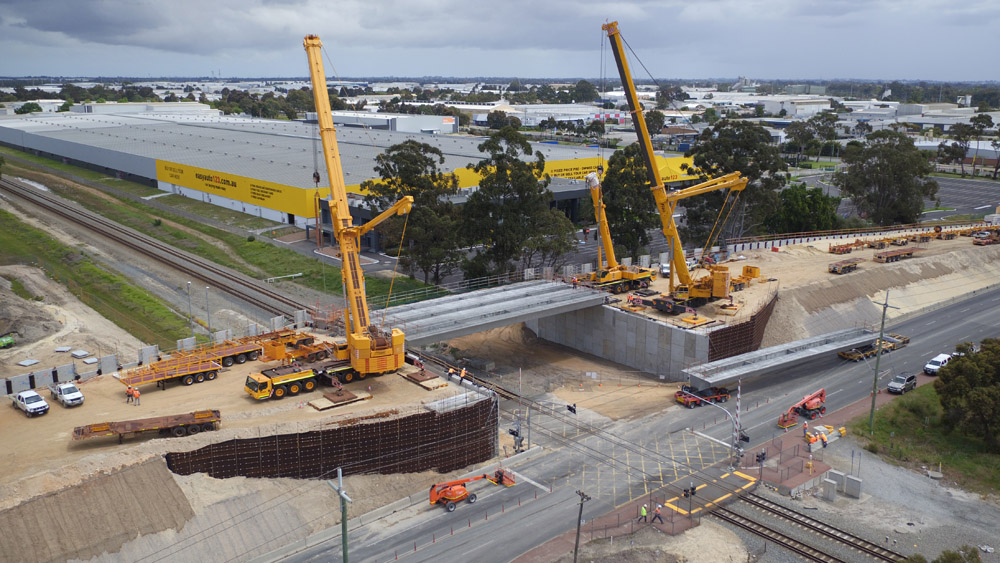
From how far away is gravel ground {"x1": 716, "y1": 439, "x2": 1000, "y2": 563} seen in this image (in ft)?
109

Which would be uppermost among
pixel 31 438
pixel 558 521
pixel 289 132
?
pixel 289 132

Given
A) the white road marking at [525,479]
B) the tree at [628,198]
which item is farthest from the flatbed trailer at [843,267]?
the white road marking at [525,479]

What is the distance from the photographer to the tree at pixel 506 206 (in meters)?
62.7

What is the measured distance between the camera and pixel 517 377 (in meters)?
54.9

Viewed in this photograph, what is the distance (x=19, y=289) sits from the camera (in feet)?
228

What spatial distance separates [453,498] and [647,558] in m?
9.48

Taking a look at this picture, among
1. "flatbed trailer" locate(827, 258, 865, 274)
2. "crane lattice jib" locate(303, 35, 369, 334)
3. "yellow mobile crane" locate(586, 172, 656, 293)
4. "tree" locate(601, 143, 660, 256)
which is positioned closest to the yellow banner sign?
"tree" locate(601, 143, 660, 256)

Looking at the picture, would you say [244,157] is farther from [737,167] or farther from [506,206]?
[737,167]

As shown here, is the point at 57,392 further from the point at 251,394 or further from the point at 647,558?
the point at 647,558

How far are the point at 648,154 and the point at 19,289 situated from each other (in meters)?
58.3

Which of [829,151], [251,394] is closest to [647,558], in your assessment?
[251,394]

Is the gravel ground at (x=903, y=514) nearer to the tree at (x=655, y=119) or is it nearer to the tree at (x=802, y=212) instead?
the tree at (x=802, y=212)

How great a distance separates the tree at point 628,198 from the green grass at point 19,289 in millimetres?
53846

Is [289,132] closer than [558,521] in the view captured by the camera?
No
